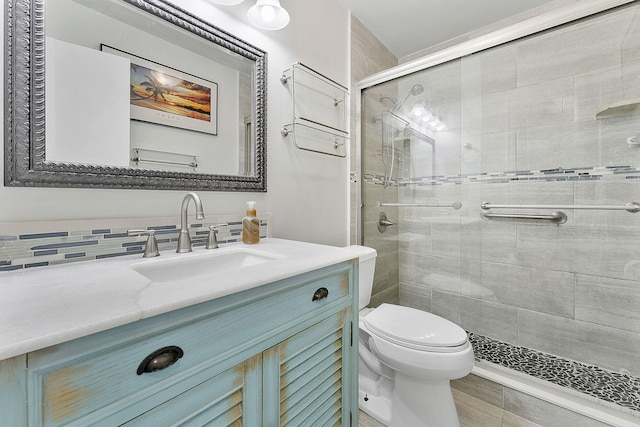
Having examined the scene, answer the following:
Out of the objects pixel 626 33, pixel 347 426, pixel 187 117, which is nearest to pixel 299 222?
pixel 187 117

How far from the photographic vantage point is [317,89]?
1.64 metres

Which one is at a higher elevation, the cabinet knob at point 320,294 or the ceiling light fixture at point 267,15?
the ceiling light fixture at point 267,15

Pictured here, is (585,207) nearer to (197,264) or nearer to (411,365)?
(411,365)

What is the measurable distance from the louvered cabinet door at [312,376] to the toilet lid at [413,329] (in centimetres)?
40

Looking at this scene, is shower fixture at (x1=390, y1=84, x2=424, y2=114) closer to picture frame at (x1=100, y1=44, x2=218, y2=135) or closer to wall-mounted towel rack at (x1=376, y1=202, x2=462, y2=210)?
wall-mounted towel rack at (x1=376, y1=202, x2=462, y2=210)

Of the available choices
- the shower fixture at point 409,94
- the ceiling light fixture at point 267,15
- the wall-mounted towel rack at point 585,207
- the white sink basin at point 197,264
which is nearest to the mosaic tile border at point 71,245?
the white sink basin at point 197,264

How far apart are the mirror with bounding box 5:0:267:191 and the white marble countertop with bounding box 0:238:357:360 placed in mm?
280

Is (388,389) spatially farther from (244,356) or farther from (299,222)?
(244,356)

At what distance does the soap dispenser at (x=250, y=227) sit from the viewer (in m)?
1.17

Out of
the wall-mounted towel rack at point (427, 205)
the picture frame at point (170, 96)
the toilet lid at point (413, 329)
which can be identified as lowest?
the toilet lid at point (413, 329)

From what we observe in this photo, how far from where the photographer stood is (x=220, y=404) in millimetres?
610

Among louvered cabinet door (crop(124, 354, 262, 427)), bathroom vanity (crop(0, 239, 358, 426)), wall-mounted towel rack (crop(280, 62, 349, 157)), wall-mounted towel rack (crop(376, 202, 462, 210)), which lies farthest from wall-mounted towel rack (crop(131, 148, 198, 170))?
wall-mounted towel rack (crop(376, 202, 462, 210))

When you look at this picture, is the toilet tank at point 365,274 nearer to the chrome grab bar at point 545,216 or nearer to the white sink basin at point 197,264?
the white sink basin at point 197,264

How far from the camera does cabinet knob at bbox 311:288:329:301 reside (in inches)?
33.0
